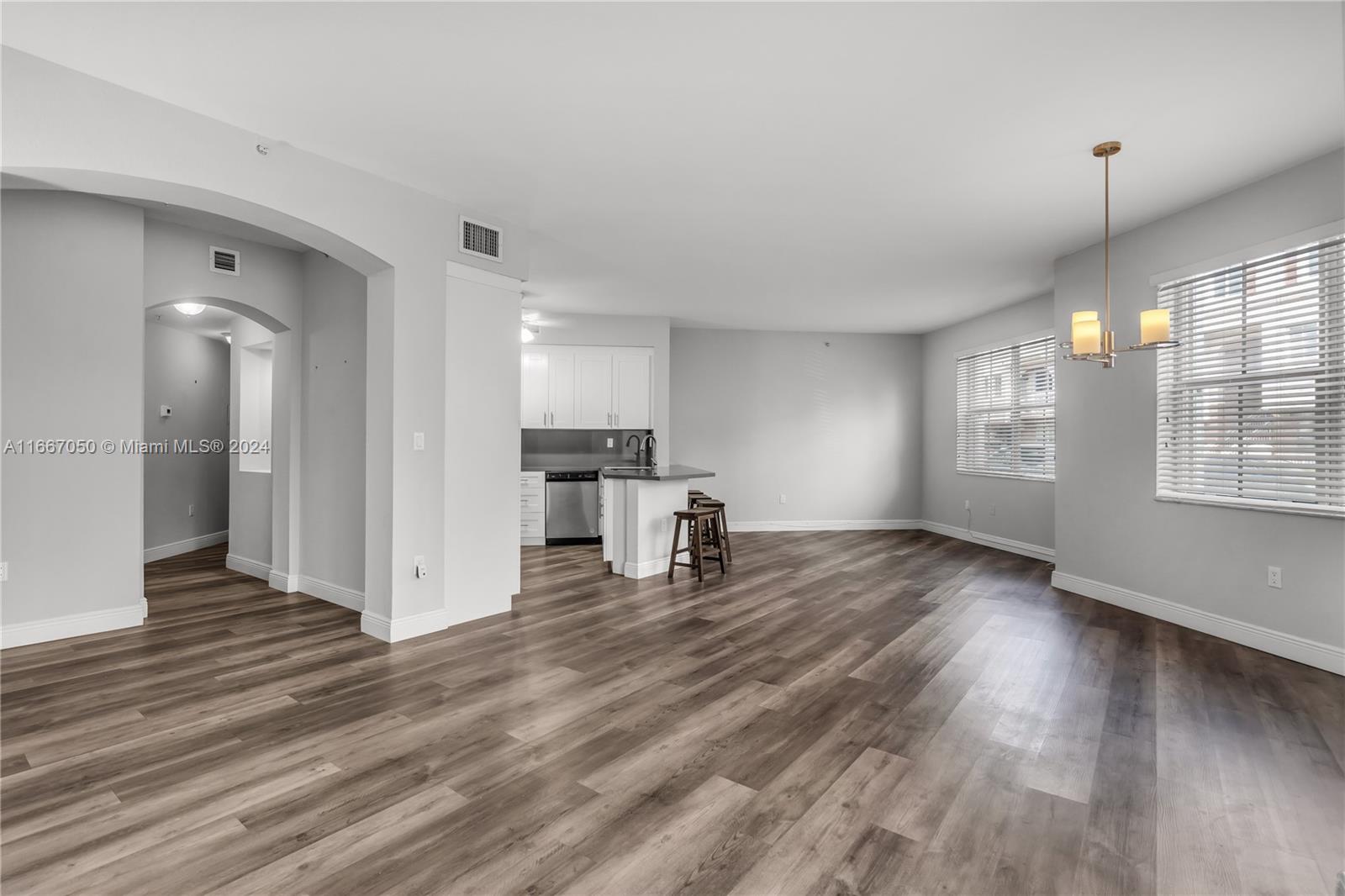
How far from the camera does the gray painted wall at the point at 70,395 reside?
3.60 m

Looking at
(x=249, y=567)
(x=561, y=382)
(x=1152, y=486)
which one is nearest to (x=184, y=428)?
(x=249, y=567)

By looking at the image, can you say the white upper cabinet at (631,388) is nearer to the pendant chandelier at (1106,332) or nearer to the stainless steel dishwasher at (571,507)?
the stainless steel dishwasher at (571,507)

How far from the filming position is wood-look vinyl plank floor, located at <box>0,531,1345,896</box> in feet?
5.75

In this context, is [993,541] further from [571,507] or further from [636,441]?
[571,507]

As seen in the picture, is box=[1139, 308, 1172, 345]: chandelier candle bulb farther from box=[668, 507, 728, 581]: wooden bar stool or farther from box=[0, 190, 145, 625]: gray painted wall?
box=[0, 190, 145, 625]: gray painted wall

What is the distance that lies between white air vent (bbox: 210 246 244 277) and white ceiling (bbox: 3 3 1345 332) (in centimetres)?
189

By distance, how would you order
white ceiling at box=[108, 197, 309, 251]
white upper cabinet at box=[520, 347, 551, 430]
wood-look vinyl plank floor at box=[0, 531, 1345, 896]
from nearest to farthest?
wood-look vinyl plank floor at box=[0, 531, 1345, 896]
white ceiling at box=[108, 197, 309, 251]
white upper cabinet at box=[520, 347, 551, 430]

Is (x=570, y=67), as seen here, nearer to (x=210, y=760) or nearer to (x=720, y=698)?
(x=720, y=698)

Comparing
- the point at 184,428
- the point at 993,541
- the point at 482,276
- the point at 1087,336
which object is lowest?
the point at 993,541

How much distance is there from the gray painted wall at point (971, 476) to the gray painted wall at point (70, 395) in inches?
304

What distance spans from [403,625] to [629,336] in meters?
4.82

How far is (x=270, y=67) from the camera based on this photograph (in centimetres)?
257

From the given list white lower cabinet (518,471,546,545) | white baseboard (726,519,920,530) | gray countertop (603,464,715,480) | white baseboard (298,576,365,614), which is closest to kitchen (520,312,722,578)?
white lower cabinet (518,471,546,545)

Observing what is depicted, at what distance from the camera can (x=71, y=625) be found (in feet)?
12.3
